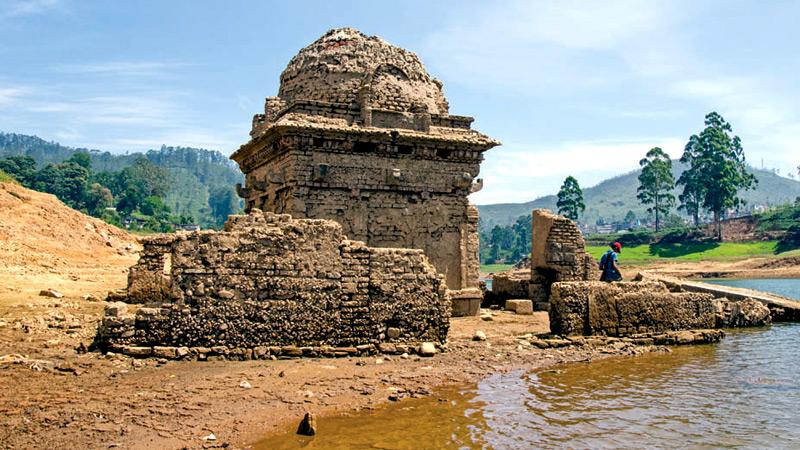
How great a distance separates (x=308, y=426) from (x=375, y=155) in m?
8.93

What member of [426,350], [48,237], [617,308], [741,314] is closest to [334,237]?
[426,350]

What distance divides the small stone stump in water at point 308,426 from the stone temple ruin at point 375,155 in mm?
7688

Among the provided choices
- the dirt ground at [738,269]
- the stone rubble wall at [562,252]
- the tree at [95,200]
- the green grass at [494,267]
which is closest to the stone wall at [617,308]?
the stone rubble wall at [562,252]

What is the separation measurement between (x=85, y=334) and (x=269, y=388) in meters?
3.76


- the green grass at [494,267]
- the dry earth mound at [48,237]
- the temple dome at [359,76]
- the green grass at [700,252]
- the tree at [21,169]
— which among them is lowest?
the green grass at [494,267]

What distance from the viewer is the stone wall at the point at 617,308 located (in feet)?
39.0

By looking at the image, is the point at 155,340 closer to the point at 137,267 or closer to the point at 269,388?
the point at 269,388

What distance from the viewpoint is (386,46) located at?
16109 mm

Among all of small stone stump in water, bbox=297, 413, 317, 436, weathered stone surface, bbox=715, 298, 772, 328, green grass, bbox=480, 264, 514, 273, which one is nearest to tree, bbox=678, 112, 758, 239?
green grass, bbox=480, 264, 514, 273

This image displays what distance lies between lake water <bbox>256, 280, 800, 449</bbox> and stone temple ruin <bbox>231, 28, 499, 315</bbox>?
17.5 ft

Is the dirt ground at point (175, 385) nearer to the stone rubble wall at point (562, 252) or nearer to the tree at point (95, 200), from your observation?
the stone rubble wall at point (562, 252)

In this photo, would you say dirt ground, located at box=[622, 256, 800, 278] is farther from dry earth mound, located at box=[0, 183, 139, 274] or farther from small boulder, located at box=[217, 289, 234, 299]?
small boulder, located at box=[217, 289, 234, 299]

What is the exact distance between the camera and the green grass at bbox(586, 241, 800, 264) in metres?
60.9

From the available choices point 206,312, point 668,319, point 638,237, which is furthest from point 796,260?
point 206,312
